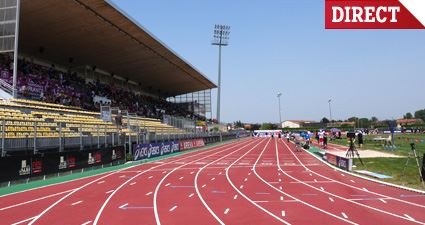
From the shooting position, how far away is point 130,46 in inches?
1599

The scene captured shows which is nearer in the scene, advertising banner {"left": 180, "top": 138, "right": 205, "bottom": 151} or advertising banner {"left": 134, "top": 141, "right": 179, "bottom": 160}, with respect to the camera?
advertising banner {"left": 134, "top": 141, "right": 179, "bottom": 160}

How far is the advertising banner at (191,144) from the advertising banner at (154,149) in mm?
2060

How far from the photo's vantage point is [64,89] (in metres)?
34.9

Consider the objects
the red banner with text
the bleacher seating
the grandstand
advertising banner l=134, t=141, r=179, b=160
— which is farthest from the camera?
advertising banner l=134, t=141, r=179, b=160

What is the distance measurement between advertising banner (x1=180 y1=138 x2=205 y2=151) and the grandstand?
91 cm

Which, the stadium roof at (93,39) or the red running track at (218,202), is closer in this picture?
the red running track at (218,202)

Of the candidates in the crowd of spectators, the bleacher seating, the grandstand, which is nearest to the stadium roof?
the grandstand

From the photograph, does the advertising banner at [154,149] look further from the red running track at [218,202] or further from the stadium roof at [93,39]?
the red running track at [218,202]

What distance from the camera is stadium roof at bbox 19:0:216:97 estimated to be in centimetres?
2867

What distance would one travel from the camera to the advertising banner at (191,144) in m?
41.7

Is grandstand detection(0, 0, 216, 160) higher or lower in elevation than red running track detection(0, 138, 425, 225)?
higher

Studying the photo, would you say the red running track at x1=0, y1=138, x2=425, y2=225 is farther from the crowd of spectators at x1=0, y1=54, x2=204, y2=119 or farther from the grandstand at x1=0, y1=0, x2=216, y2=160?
the crowd of spectators at x1=0, y1=54, x2=204, y2=119

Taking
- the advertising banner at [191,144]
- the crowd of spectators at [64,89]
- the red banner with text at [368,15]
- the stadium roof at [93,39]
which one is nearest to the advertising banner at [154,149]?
the advertising banner at [191,144]

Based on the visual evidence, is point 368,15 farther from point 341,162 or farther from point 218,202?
point 341,162
